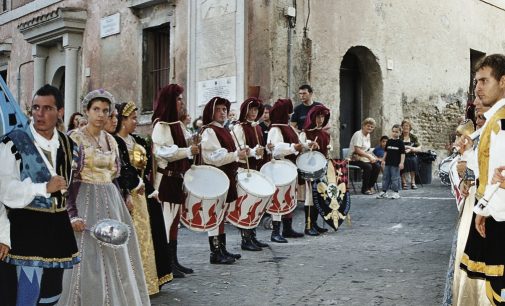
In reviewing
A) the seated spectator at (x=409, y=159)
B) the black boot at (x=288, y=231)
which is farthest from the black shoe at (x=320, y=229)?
the seated spectator at (x=409, y=159)

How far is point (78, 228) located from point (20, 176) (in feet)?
2.44

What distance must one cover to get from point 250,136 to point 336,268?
220 cm

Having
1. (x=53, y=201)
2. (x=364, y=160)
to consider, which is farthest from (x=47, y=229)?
(x=364, y=160)

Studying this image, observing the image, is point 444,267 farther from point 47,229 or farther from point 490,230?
point 47,229

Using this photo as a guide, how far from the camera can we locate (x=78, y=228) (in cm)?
429

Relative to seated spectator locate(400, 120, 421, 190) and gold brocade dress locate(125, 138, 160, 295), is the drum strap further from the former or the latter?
seated spectator locate(400, 120, 421, 190)

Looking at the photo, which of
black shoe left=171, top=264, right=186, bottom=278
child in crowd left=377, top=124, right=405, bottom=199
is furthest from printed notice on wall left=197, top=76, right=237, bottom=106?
black shoe left=171, top=264, right=186, bottom=278

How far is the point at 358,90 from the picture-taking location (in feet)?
52.3

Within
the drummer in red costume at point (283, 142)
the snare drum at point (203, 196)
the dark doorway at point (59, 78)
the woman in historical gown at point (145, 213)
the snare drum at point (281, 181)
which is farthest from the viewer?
the dark doorway at point (59, 78)

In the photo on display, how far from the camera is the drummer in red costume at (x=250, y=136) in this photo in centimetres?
816

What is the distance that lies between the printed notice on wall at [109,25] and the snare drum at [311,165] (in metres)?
9.59

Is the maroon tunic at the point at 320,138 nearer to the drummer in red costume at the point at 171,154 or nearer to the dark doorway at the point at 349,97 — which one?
the drummer in red costume at the point at 171,154

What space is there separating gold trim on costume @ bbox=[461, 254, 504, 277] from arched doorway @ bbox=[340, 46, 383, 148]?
11592 millimetres

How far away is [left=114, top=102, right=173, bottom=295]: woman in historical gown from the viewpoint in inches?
226
